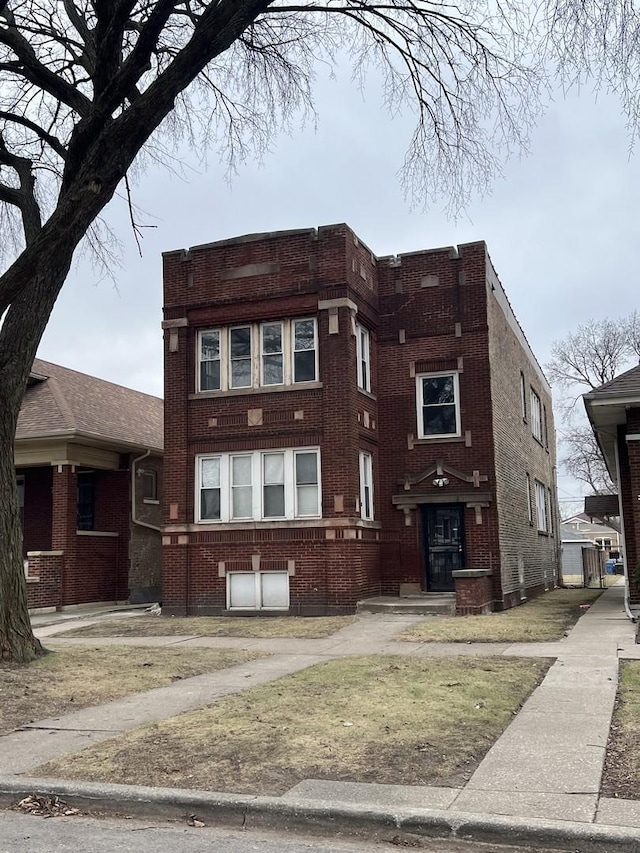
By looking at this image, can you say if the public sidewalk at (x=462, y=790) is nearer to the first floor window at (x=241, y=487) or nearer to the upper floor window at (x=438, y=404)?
the first floor window at (x=241, y=487)

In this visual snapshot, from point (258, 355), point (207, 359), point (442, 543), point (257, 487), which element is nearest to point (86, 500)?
point (207, 359)

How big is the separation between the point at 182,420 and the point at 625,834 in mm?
15545

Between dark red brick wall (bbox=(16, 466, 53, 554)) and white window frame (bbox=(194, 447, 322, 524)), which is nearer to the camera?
white window frame (bbox=(194, 447, 322, 524))

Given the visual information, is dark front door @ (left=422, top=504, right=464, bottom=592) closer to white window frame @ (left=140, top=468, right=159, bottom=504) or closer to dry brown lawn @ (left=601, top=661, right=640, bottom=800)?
white window frame @ (left=140, top=468, right=159, bottom=504)

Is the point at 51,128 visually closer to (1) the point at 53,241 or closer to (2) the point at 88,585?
(1) the point at 53,241

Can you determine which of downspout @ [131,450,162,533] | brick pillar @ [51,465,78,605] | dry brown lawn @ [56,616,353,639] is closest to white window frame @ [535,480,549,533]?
dry brown lawn @ [56,616,353,639]

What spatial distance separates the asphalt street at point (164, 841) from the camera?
189 inches

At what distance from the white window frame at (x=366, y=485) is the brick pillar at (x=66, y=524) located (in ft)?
24.6

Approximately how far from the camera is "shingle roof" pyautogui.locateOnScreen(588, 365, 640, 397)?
15.1 meters

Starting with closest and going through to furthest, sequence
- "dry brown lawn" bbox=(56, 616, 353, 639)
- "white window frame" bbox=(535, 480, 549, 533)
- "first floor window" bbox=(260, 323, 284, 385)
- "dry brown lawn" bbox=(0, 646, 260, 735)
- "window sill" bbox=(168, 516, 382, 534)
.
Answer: "dry brown lawn" bbox=(0, 646, 260, 735)
"dry brown lawn" bbox=(56, 616, 353, 639)
"window sill" bbox=(168, 516, 382, 534)
"first floor window" bbox=(260, 323, 284, 385)
"white window frame" bbox=(535, 480, 549, 533)

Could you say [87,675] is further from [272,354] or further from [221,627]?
[272,354]

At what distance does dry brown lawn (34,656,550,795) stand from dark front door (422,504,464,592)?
9475 millimetres

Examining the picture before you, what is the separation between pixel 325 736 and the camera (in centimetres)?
701

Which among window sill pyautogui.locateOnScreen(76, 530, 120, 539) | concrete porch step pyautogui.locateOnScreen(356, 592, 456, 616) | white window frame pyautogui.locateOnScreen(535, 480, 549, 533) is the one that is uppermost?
white window frame pyautogui.locateOnScreen(535, 480, 549, 533)
